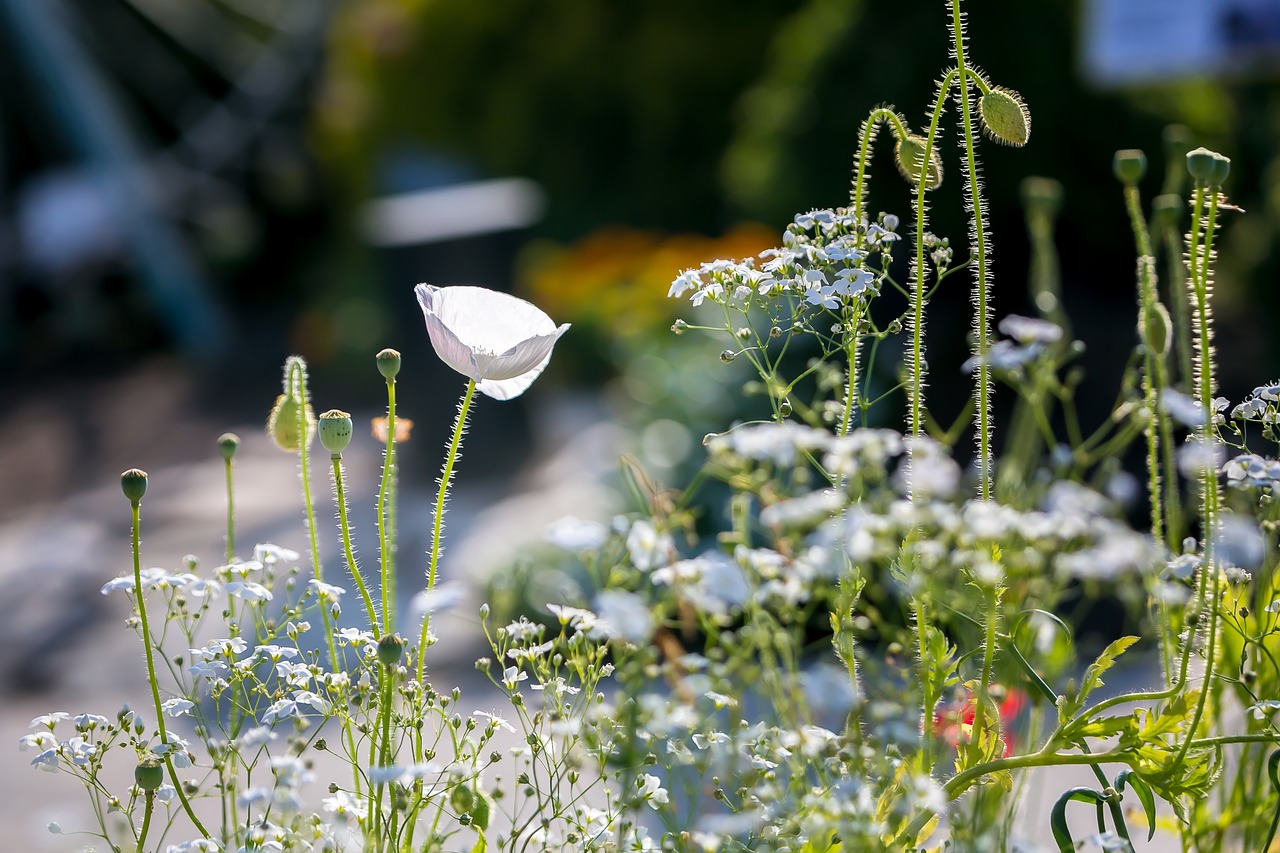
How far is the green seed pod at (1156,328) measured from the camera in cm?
112

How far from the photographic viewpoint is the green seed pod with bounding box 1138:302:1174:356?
1121 mm

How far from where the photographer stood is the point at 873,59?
4.56 m

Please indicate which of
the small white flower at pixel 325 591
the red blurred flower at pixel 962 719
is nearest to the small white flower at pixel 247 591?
the small white flower at pixel 325 591

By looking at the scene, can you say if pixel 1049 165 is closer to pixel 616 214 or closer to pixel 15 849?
pixel 616 214

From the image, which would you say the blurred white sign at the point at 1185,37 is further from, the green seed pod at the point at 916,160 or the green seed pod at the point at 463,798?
the green seed pod at the point at 463,798

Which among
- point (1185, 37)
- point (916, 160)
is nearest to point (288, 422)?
point (916, 160)

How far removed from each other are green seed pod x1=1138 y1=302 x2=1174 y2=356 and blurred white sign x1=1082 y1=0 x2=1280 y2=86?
253 centimetres

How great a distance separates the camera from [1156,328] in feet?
3.69

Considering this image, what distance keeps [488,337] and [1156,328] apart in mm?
575

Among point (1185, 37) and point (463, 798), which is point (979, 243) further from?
point (1185, 37)

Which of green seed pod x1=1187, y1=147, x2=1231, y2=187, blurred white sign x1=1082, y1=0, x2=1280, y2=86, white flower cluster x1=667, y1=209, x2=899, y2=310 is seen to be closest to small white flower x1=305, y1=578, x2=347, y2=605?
white flower cluster x1=667, y1=209, x2=899, y2=310

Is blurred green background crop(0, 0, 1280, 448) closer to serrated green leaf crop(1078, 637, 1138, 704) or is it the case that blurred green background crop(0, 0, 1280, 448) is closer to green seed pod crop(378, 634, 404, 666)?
serrated green leaf crop(1078, 637, 1138, 704)

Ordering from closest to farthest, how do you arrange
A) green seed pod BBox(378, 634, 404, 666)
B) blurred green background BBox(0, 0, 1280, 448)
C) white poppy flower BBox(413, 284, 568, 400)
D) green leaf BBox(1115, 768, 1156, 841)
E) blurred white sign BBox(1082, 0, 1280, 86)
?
green seed pod BBox(378, 634, 404, 666) → green leaf BBox(1115, 768, 1156, 841) → white poppy flower BBox(413, 284, 568, 400) → blurred white sign BBox(1082, 0, 1280, 86) → blurred green background BBox(0, 0, 1280, 448)

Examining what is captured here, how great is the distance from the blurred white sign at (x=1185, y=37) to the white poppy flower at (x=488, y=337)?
278 cm
